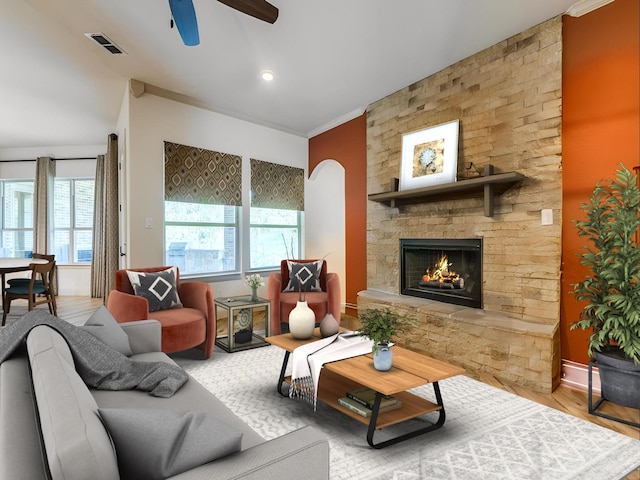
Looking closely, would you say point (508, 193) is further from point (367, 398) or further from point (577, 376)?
point (367, 398)

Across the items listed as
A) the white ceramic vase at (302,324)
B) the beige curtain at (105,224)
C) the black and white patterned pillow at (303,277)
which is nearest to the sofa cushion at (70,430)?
the white ceramic vase at (302,324)

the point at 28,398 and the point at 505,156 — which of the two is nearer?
the point at 28,398

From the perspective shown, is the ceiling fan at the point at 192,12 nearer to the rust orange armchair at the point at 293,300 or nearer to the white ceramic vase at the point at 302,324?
the white ceramic vase at the point at 302,324

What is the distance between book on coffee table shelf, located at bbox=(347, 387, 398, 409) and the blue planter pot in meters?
0.16

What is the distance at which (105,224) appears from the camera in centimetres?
650

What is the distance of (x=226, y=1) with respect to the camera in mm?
1957

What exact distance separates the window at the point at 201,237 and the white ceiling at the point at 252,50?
1.33 metres

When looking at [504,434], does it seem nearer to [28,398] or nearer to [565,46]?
[28,398]

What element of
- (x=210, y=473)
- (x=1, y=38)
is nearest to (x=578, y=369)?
(x=210, y=473)

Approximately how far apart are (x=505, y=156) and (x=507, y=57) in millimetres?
828

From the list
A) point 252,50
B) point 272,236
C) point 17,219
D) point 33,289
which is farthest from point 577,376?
point 17,219

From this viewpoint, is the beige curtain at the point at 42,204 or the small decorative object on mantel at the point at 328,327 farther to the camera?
the beige curtain at the point at 42,204

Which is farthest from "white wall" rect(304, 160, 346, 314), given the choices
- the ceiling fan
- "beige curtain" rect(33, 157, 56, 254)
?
"beige curtain" rect(33, 157, 56, 254)

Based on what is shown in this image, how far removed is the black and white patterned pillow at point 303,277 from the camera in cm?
423
